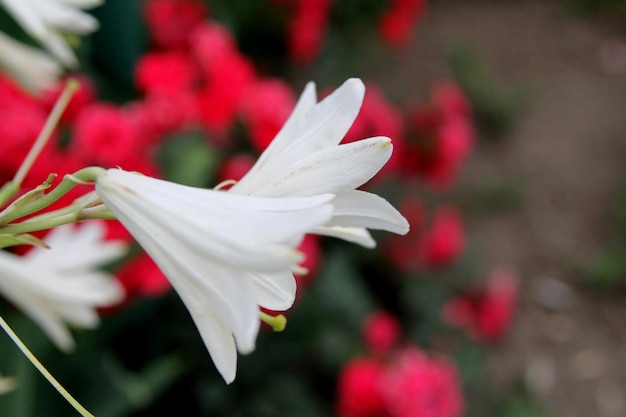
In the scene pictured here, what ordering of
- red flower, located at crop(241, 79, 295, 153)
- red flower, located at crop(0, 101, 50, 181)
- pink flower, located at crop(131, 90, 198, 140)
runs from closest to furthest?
red flower, located at crop(0, 101, 50, 181) < pink flower, located at crop(131, 90, 198, 140) < red flower, located at crop(241, 79, 295, 153)

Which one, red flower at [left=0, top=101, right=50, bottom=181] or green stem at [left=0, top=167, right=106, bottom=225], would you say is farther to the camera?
red flower at [left=0, top=101, right=50, bottom=181]

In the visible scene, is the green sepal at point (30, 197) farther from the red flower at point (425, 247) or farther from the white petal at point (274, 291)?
the red flower at point (425, 247)

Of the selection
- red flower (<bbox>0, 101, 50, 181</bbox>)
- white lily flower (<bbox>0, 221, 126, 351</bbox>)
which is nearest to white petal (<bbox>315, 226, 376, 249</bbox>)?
white lily flower (<bbox>0, 221, 126, 351</bbox>)

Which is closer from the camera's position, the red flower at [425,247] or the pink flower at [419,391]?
the pink flower at [419,391]

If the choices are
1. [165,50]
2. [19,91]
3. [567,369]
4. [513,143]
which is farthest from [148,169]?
[513,143]

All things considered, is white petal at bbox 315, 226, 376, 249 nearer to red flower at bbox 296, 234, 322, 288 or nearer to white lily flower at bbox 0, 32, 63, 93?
white lily flower at bbox 0, 32, 63, 93

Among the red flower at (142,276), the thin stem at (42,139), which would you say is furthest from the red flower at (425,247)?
the thin stem at (42,139)
